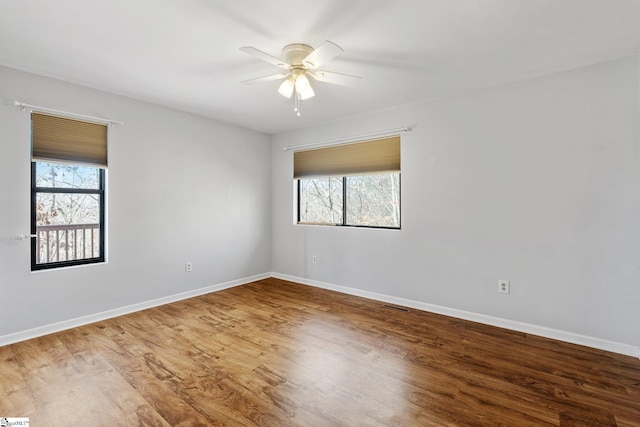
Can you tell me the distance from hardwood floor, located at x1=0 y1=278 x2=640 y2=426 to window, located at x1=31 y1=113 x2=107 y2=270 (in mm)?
839

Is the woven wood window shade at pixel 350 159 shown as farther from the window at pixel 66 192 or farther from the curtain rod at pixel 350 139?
the window at pixel 66 192

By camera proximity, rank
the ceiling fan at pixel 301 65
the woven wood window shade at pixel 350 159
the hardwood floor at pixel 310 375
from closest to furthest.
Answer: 1. the hardwood floor at pixel 310 375
2. the ceiling fan at pixel 301 65
3. the woven wood window shade at pixel 350 159

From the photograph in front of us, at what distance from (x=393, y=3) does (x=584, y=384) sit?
2.88m

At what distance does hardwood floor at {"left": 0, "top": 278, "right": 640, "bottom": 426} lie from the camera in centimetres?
183

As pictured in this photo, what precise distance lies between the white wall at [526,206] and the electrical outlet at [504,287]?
42 mm

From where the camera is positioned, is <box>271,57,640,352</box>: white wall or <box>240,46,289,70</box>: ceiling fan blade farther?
<box>271,57,640,352</box>: white wall

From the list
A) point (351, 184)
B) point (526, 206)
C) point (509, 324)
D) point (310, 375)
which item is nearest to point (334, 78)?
point (351, 184)

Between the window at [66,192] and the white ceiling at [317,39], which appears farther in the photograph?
the window at [66,192]

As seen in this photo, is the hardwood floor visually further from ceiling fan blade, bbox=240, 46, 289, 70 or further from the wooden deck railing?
ceiling fan blade, bbox=240, 46, 289, 70

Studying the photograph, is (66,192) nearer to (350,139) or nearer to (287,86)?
(287,86)

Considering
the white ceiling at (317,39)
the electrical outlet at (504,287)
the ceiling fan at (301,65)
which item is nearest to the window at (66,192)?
the white ceiling at (317,39)

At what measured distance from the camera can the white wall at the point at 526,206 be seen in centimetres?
259

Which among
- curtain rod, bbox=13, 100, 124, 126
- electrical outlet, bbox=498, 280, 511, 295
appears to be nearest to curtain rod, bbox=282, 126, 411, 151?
electrical outlet, bbox=498, 280, 511, 295

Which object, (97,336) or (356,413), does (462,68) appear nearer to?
(356,413)
